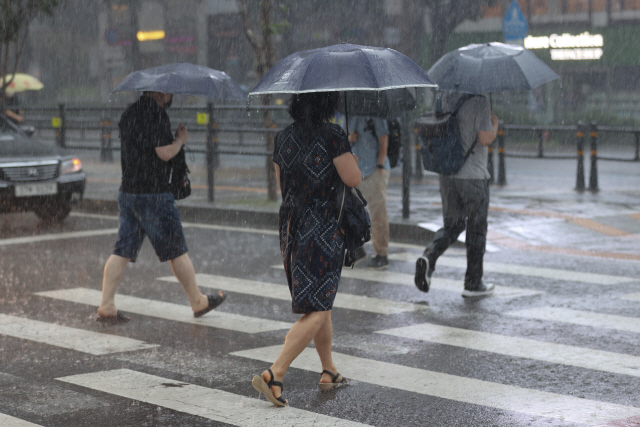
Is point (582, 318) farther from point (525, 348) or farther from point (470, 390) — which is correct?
point (470, 390)

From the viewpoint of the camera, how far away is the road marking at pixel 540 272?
8477 millimetres

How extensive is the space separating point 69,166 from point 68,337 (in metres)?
6.79

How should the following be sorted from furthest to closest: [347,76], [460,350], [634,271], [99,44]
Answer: [99,44], [634,271], [460,350], [347,76]

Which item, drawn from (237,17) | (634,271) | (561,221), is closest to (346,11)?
(237,17)

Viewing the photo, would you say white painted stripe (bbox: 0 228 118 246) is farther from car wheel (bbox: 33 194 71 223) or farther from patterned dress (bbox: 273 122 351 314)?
patterned dress (bbox: 273 122 351 314)

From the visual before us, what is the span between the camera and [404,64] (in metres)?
5.27

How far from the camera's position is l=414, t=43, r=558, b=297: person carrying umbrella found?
753 centimetres

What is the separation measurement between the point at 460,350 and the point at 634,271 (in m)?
3.30

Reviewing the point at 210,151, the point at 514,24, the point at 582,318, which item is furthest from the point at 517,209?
the point at 514,24

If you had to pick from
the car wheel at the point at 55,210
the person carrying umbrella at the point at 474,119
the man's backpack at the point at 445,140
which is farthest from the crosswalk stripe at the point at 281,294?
the car wheel at the point at 55,210

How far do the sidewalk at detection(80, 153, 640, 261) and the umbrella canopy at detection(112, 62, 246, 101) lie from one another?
13.7ft

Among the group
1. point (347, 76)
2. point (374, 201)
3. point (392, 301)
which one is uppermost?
point (347, 76)

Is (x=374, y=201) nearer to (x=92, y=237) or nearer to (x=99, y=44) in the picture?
(x=92, y=237)

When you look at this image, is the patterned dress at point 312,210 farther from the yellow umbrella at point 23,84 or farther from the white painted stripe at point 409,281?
the yellow umbrella at point 23,84
